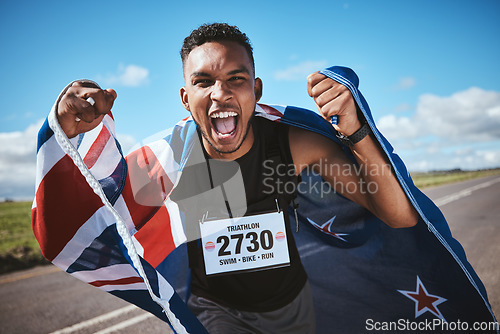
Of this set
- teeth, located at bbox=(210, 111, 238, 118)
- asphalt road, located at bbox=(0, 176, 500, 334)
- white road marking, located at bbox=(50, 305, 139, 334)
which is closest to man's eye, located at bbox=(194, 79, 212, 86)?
teeth, located at bbox=(210, 111, 238, 118)

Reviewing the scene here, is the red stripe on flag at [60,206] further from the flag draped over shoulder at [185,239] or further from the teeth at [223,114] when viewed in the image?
the teeth at [223,114]

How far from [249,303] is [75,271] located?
1.16m

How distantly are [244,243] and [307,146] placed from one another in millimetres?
856

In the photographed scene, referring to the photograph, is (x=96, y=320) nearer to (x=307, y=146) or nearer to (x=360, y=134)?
(x=307, y=146)

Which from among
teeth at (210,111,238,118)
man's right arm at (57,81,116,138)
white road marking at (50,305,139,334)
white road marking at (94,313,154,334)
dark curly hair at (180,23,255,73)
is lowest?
white road marking at (94,313,154,334)

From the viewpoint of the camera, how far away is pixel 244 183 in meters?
2.41

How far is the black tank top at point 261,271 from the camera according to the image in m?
2.37

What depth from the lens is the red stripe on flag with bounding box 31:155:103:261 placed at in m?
1.75

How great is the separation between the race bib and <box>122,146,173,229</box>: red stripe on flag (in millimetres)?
387

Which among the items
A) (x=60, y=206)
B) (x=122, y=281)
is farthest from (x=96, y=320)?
(x=60, y=206)

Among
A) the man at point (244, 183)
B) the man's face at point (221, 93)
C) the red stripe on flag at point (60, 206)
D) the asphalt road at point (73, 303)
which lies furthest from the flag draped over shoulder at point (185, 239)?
the asphalt road at point (73, 303)

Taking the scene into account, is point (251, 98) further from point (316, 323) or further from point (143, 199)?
point (316, 323)

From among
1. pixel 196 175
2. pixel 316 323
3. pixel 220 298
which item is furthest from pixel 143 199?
pixel 316 323

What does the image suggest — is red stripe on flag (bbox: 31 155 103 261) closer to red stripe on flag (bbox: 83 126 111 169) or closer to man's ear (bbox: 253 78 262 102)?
red stripe on flag (bbox: 83 126 111 169)
